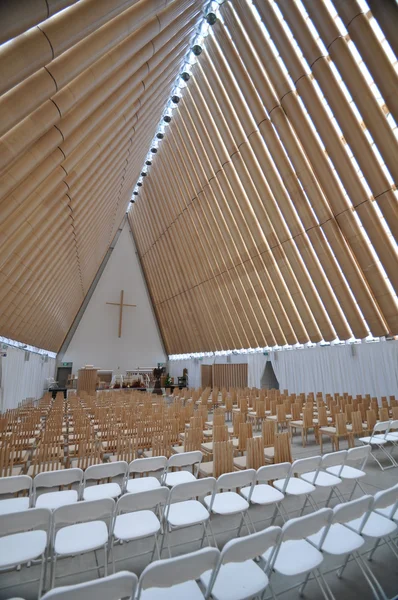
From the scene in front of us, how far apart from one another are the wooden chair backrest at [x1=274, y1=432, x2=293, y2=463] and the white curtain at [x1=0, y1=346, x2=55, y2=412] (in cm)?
879

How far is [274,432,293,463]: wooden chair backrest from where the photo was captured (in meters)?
4.66

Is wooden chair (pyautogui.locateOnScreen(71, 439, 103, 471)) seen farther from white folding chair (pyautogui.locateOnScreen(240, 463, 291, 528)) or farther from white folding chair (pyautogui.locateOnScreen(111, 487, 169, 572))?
white folding chair (pyautogui.locateOnScreen(240, 463, 291, 528))

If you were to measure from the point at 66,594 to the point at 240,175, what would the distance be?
12.9 m

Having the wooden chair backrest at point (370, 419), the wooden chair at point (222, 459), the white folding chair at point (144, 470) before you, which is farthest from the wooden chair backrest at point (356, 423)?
the white folding chair at point (144, 470)

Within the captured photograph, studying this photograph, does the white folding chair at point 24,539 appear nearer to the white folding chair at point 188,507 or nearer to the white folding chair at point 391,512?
the white folding chair at point 188,507

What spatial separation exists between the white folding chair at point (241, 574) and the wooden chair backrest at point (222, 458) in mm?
2102

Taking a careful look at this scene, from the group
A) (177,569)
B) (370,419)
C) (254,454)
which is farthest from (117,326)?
(177,569)

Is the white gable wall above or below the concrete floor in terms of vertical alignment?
above

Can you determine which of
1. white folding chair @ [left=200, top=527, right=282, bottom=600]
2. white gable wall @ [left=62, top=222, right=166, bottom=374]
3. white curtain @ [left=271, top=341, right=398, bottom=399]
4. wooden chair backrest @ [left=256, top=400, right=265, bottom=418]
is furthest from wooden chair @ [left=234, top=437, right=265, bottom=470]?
white gable wall @ [left=62, top=222, right=166, bottom=374]

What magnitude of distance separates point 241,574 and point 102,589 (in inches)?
43.1

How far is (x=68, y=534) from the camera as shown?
8.08 feet

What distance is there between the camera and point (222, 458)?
428 cm

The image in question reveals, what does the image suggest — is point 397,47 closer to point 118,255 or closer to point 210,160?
point 210,160

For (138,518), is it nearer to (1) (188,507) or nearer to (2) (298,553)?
(1) (188,507)
